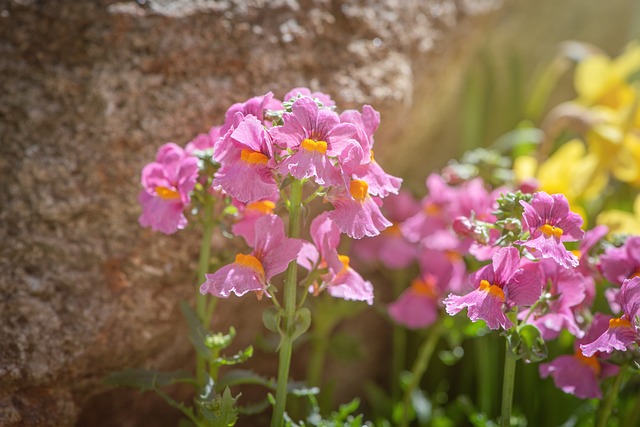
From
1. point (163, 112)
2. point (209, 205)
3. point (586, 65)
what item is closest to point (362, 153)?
point (209, 205)

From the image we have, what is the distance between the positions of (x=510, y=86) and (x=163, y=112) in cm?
102

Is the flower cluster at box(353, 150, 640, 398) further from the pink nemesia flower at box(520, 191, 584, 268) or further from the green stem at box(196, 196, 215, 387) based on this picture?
the green stem at box(196, 196, 215, 387)

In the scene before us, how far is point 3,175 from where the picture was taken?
1153mm

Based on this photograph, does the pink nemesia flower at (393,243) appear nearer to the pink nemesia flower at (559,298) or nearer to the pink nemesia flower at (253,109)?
the pink nemesia flower at (559,298)

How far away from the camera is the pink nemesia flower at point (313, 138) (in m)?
0.84

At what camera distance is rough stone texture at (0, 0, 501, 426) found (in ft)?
3.65

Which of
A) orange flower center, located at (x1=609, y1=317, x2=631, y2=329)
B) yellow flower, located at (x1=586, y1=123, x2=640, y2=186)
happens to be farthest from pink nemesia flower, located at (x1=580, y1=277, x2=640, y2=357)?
yellow flower, located at (x1=586, y1=123, x2=640, y2=186)

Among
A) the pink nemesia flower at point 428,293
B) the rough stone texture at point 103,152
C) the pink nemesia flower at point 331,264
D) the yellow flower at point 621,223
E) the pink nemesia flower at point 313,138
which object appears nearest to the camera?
the pink nemesia flower at point 313,138

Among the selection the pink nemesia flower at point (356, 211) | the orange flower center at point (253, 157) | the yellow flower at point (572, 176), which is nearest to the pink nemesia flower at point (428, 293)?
the yellow flower at point (572, 176)

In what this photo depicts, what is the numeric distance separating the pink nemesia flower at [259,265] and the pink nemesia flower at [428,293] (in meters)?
0.57

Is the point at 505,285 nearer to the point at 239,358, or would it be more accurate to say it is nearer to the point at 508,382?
the point at 508,382

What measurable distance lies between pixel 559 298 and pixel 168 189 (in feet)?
1.81

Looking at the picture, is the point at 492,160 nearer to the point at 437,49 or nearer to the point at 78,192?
the point at 437,49

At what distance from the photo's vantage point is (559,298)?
38.4 inches
